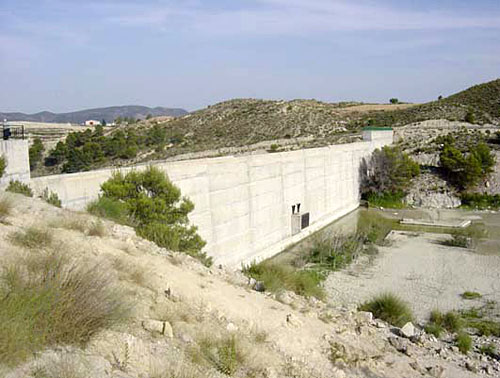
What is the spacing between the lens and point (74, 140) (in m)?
48.1

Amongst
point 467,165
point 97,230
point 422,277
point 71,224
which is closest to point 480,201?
point 467,165

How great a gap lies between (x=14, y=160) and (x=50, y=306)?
31.6 feet

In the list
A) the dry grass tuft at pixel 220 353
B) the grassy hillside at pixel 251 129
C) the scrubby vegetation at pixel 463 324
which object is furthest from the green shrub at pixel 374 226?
the dry grass tuft at pixel 220 353

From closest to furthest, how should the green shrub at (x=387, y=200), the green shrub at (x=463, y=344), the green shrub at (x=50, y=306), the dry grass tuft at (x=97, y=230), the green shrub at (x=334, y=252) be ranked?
the green shrub at (x=50, y=306), the dry grass tuft at (x=97, y=230), the green shrub at (x=463, y=344), the green shrub at (x=334, y=252), the green shrub at (x=387, y=200)

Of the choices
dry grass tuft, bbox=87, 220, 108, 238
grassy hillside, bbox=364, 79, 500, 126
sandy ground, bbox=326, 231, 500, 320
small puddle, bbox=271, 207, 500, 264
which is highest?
grassy hillside, bbox=364, 79, 500, 126

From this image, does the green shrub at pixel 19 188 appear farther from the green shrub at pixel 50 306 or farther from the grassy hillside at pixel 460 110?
the grassy hillside at pixel 460 110

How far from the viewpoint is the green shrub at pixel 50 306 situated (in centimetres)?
472

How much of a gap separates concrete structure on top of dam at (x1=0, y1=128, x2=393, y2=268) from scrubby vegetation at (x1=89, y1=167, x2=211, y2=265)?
705 mm

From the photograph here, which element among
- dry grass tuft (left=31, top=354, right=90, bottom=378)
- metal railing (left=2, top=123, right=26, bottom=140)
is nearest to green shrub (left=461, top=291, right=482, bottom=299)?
metal railing (left=2, top=123, right=26, bottom=140)

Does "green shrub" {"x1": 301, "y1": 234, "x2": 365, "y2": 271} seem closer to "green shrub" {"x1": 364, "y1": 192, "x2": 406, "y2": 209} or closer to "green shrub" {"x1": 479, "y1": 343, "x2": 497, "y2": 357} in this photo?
"green shrub" {"x1": 479, "y1": 343, "x2": 497, "y2": 357}

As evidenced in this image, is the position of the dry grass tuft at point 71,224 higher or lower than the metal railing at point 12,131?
lower

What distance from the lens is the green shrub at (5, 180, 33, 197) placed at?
13.0 m

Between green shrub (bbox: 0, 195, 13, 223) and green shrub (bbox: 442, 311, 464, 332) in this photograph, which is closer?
green shrub (bbox: 0, 195, 13, 223)

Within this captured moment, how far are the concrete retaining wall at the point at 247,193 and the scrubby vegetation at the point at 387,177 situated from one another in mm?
5841
